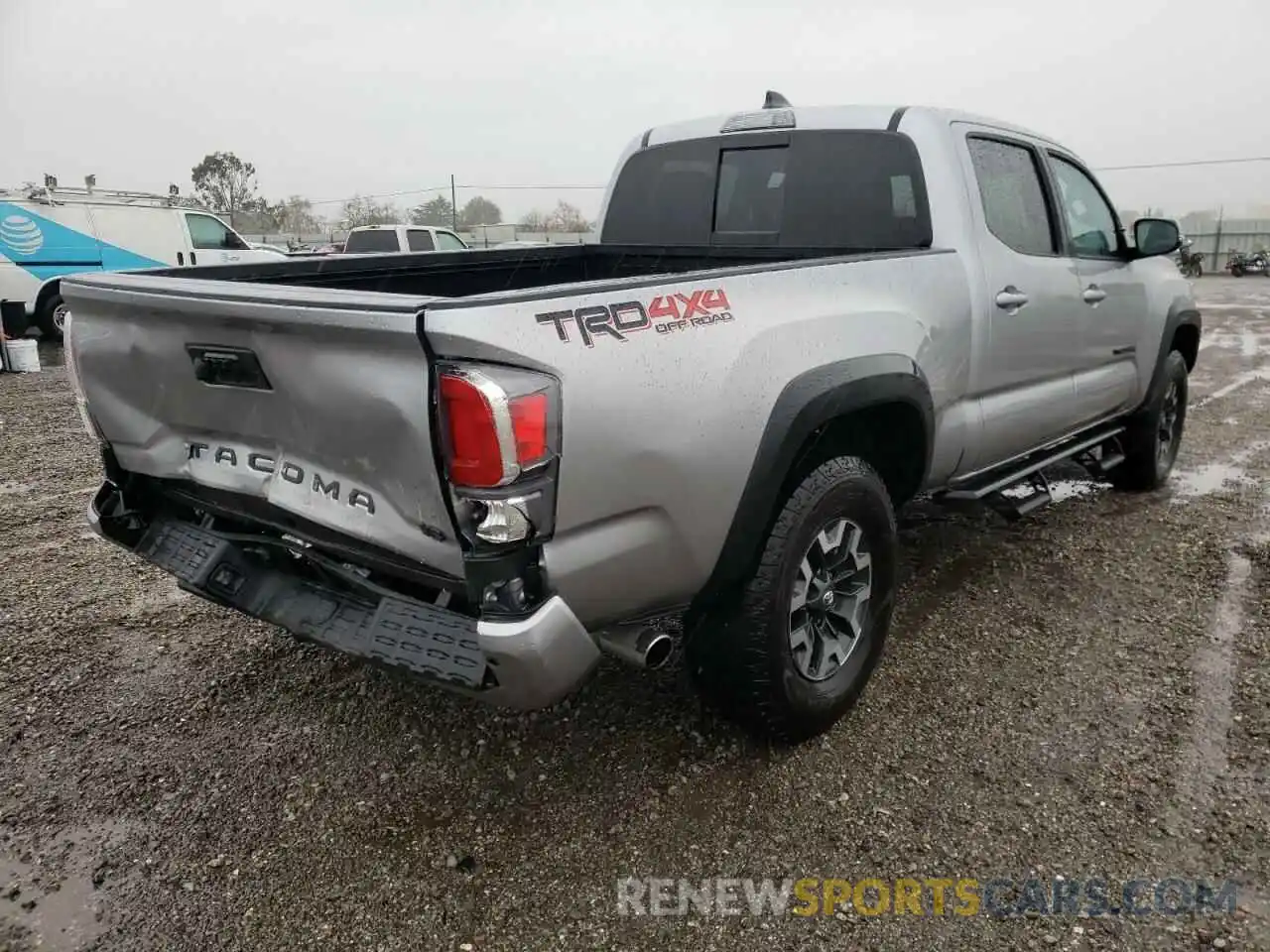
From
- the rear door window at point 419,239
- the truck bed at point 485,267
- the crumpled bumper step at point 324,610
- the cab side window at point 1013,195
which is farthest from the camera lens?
the rear door window at point 419,239

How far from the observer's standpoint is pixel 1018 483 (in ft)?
13.3

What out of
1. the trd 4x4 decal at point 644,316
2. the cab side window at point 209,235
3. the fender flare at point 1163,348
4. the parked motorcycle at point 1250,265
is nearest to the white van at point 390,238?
the cab side window at point 209,235

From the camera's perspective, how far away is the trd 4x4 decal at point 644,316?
204cm

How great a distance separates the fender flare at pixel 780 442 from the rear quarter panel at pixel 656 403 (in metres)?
0.03

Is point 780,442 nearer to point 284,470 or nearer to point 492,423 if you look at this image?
point 492,423

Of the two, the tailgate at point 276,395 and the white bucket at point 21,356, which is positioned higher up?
the tailgate at point 276,395

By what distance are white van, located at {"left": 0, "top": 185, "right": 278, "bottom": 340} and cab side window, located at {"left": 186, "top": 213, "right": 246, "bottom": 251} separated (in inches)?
0.7

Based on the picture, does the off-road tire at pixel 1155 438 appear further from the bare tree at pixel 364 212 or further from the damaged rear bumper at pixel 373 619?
the bare tree at pixel 364 212

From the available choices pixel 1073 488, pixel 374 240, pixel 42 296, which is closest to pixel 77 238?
pixel 42 296

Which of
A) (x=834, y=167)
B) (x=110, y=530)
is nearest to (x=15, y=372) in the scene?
(x=110, y=530)

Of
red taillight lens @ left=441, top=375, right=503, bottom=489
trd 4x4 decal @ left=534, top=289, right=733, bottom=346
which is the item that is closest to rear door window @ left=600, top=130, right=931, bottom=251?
trd 4x4 decal @ left=534, top=289, right=733, bottom=346

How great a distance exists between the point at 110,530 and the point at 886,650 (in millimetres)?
2763

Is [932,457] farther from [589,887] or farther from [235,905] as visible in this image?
[235,905]

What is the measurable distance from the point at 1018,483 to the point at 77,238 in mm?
14348
